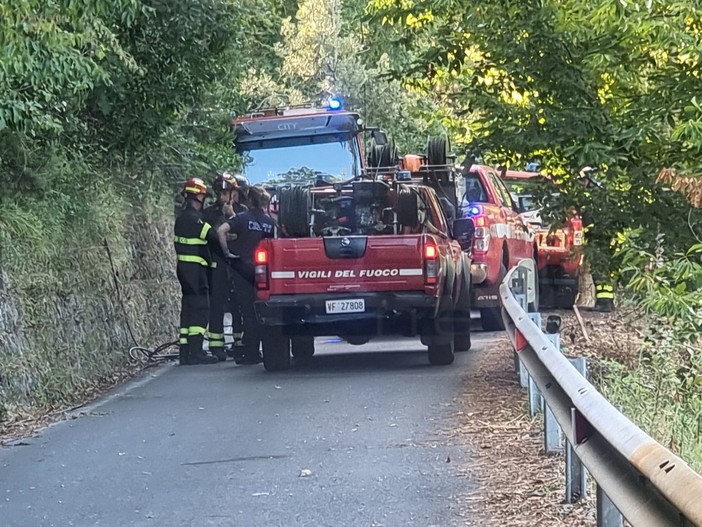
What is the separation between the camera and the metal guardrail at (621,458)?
10.7 feet

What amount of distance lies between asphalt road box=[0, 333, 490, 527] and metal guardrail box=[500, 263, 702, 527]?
98 cm

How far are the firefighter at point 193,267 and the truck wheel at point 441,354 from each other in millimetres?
2964

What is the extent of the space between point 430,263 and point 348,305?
0.98 meters

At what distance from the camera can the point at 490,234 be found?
16.1 metres

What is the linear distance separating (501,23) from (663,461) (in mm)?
7457

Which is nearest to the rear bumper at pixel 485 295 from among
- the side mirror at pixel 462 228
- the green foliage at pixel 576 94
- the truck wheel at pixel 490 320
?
the truck wheel at pixel 490 320

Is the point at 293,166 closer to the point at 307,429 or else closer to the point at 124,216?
the point at 124,216

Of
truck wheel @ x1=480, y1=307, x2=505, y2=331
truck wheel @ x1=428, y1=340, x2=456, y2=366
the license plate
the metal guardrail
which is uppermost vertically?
the metal guardrail

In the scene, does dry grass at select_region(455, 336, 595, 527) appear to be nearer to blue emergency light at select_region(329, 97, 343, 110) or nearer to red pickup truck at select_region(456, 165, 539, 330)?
red pickup truck at select_region(456, 165, 539, 330)

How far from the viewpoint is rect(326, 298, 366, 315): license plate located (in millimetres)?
12266

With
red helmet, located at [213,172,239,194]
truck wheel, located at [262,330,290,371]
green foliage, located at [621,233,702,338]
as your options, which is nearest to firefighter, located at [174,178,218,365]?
red helmet, located at [213,172,239,194]

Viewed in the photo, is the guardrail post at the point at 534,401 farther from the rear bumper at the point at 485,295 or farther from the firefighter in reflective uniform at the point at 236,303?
the rear bumper at the point at 485,295

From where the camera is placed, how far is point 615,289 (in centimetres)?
1175

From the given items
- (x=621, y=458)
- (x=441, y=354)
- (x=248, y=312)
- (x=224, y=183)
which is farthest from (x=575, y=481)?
(x=224, y=183)
